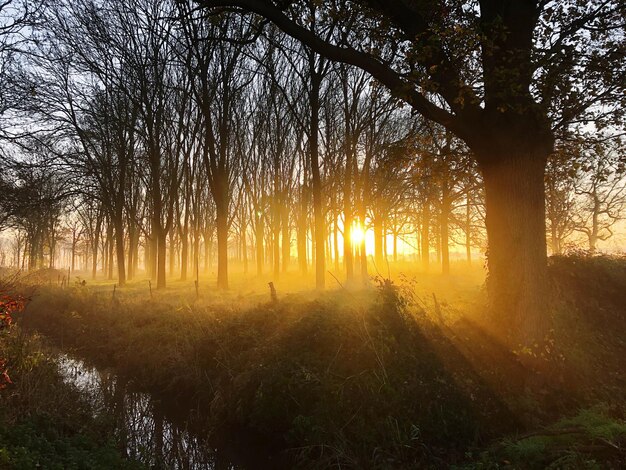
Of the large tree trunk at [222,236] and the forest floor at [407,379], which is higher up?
the large tree trunk at [222,236]

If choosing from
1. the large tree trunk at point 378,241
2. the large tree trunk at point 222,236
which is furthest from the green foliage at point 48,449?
the large tree trunk at point 378,241

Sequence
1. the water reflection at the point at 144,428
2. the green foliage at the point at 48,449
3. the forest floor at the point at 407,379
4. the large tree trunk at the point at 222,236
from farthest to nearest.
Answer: the large tree trunk at the point at 222,236
the water reflection at the point at 144,428
the forest floor at the point at 407,379
the green foliage at the point at 48,449

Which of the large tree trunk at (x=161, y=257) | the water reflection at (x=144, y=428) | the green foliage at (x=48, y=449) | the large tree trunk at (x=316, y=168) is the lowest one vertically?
the water reflection at (x=144, y=428)

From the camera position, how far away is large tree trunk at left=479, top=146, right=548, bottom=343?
21.7ft

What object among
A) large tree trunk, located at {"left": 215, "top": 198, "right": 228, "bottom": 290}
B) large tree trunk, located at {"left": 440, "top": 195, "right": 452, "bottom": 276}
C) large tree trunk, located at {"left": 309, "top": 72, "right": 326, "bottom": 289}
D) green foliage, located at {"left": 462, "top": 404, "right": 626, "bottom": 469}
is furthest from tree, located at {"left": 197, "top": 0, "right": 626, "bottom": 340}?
large tree trunk, located at {"left": 440, "top": 195, "right": 452, "bottom": 276}

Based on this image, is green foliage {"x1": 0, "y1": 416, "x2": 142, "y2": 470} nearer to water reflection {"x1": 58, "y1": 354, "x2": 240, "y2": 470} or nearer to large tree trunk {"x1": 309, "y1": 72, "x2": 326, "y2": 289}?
water reflection {"x1": 58, "y1": 354, "x2": 240, "y2": 470}

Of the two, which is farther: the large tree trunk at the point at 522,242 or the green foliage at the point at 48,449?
the large tree trunk at the point at 522,242

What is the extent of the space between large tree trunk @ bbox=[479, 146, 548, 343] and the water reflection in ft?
19.3

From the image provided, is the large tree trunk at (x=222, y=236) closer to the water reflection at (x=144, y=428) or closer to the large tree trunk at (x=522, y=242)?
the water reflection at (x=144, y=428)

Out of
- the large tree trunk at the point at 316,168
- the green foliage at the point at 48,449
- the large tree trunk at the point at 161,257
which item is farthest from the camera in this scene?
the large tree trunk at the point at 161,257

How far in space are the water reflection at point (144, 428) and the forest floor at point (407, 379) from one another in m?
0.51

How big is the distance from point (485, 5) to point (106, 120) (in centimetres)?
2075

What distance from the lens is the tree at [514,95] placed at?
6.28 metres

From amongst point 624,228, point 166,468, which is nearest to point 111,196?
point 166,468
